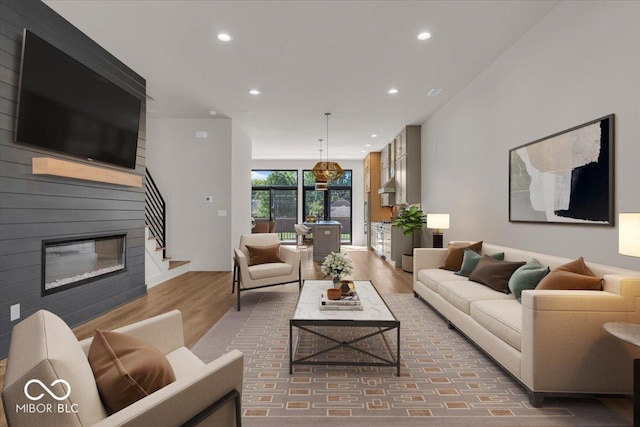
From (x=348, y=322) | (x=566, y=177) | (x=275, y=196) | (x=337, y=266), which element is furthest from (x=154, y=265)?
(x=275, y=196)

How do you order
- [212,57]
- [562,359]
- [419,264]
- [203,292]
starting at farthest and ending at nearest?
[203,292] < [419,264] < [212,57] < [562,359]

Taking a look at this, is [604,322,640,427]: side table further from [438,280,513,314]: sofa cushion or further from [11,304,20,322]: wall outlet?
[11,304,20,322]: wall outlet

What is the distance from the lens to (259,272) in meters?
4.16

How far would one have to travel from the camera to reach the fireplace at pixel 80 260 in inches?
129

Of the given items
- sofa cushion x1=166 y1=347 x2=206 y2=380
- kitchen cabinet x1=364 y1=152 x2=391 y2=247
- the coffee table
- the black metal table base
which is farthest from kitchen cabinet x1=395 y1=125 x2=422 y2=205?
sofa cushion x1=166 y1=347 x2=206 y2=380

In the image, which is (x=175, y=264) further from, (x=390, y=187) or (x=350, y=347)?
(x=390, y=187)

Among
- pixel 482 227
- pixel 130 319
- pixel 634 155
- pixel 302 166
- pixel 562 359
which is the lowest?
pixel 130 319

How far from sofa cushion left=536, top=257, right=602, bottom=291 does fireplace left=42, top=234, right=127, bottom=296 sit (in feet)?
14.1

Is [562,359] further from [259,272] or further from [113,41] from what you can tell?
[113,41]

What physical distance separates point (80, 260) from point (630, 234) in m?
4.88

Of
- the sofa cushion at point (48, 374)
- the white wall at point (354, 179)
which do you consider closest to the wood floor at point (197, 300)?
the sofa cushion at point (48, 374)

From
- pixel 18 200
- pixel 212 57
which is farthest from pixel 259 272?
pixel 212 57

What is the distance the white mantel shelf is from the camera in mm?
2988

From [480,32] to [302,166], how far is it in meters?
8.96
